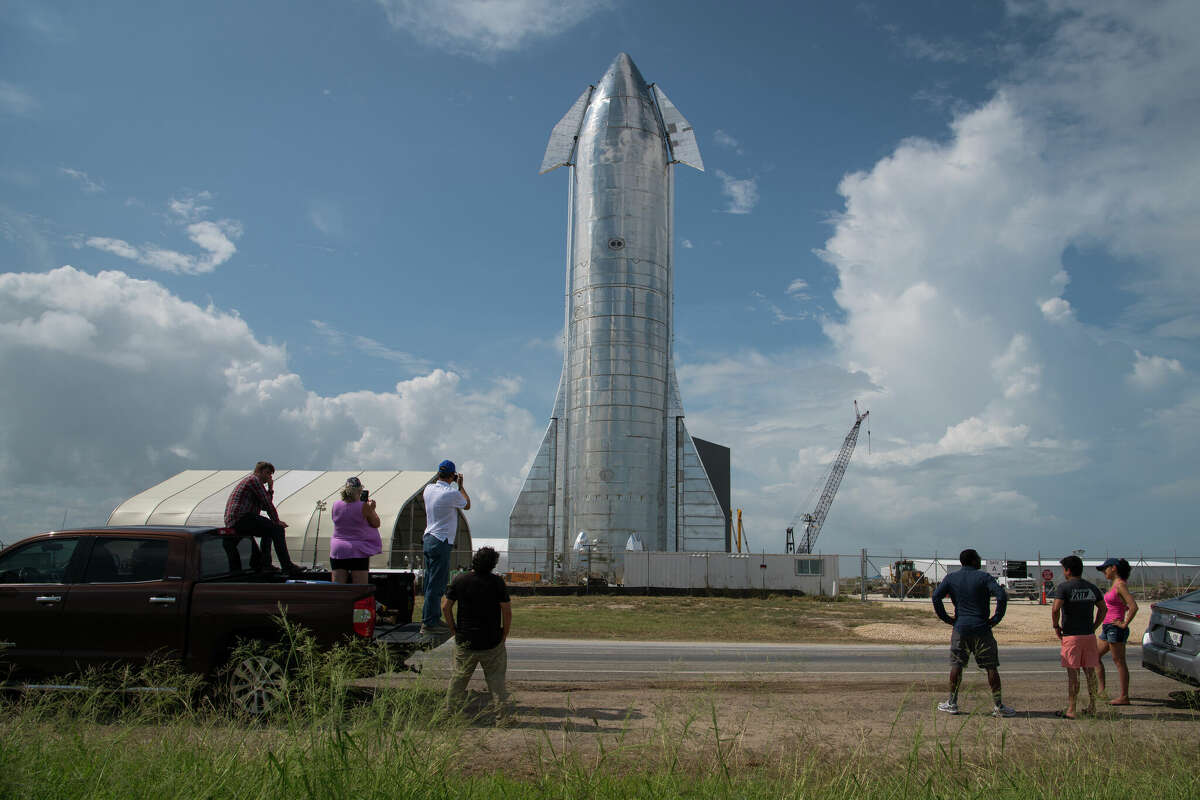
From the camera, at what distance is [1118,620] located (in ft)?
30.7

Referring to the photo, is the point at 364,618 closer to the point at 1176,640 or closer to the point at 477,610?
the point at 477,610

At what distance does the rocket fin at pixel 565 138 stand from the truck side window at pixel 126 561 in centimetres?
3919

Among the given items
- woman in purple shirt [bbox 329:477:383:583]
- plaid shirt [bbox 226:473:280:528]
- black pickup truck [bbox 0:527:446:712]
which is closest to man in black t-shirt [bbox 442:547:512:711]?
black pickup truck [bbox 0:527:446:712]

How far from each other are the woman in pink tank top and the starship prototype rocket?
2863cm

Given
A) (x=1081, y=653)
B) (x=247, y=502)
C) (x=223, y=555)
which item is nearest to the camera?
(x=223, y=555)

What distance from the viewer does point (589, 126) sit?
41094 millimetres

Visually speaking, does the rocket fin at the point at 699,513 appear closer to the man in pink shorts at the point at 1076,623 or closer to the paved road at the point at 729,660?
the paved road at the point at 729,660

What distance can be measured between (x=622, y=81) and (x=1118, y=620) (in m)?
37.4

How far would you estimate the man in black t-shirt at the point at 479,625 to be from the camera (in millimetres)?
7203

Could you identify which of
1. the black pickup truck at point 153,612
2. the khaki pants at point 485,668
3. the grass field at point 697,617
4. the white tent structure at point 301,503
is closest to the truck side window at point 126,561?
the black pickup truck at point 153,612

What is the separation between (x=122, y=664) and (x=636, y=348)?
3244cm

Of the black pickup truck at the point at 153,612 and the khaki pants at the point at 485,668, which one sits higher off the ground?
the black pickup truck at the point at 153,612

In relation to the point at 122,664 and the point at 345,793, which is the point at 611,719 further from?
the point at 122,664

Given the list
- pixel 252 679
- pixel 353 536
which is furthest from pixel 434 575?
pixel 252 679
